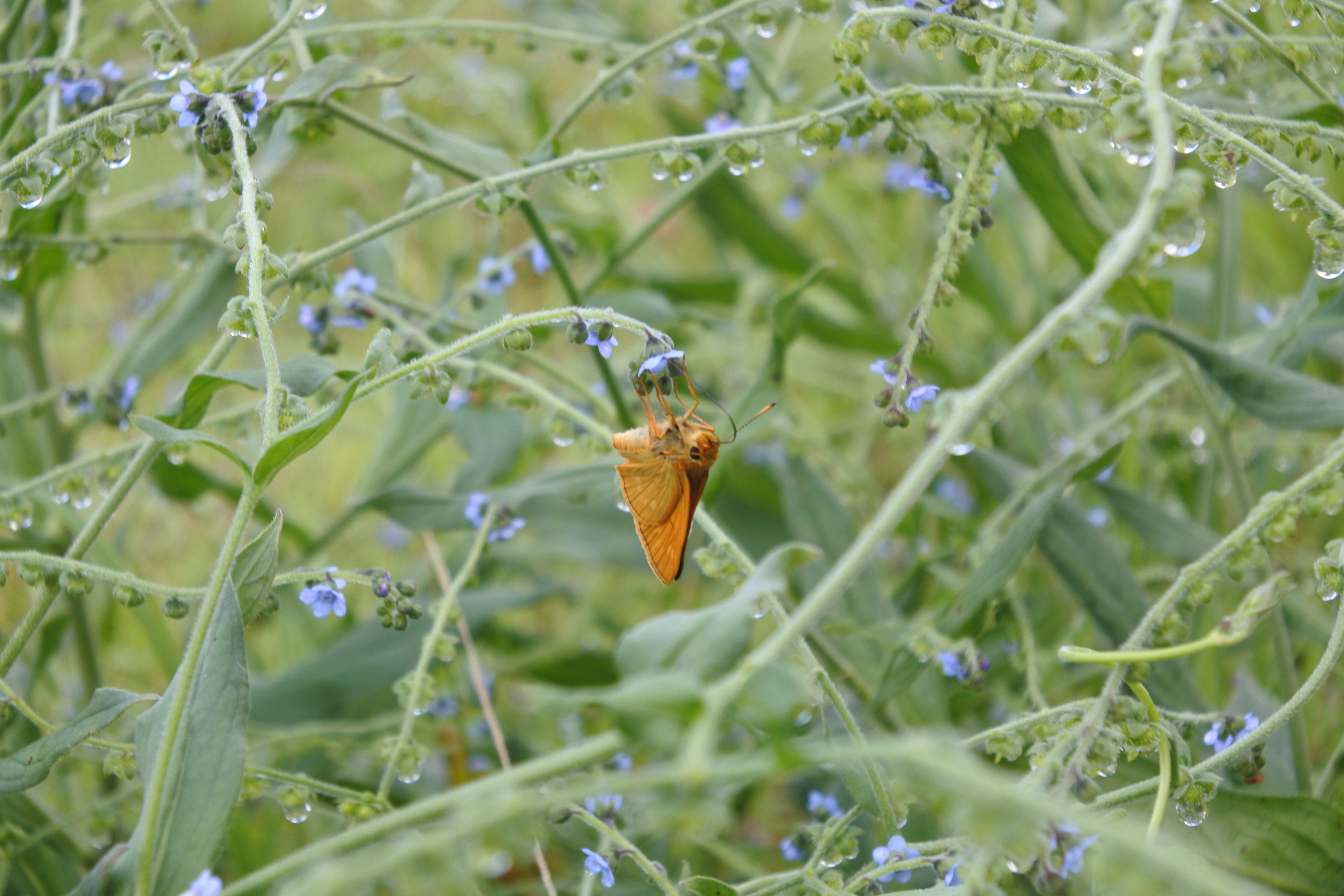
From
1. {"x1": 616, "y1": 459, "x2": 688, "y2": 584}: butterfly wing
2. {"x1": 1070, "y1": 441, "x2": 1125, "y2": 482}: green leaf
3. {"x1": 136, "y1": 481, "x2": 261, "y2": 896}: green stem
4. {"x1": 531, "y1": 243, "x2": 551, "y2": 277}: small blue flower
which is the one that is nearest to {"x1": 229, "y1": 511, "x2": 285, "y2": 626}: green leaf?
{"x1": 136, "y1": 481, "x2": 261, "y2": 896}: green stem

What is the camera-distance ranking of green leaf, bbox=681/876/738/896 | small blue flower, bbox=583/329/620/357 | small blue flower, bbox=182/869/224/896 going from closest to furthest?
small blue flower, bbox=182/869/224/896 → green leaf, bbox=681/876/738/896 → small blue flower, bbox=583/329/620/357

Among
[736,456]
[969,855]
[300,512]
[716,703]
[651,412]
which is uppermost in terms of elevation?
[716,703]

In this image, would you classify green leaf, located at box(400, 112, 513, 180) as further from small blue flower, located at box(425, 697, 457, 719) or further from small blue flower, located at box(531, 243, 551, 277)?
small blue flower, located at box(425, 697, 457, 719)

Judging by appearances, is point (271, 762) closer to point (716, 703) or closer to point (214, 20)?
point (716, 703)

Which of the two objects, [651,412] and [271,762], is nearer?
[651,412]

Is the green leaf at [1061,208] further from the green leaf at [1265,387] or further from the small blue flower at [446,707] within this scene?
the small blue flower at [446,707]

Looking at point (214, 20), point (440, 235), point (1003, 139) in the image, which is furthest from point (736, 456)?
point (214, 20)
